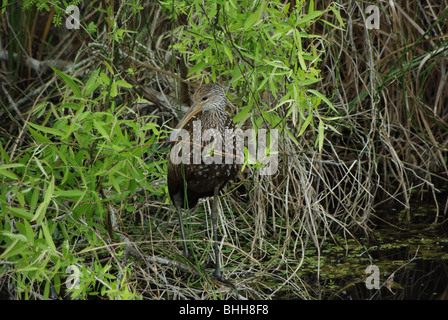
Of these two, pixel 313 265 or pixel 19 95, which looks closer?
pixel 313 265

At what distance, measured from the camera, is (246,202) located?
15.9ft

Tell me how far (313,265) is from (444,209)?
4.33ft

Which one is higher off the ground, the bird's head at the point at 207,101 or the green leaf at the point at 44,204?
the bird's head at the point at 207,101

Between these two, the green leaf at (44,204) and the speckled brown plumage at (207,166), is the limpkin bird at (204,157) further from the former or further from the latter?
the green leaf at (44,204)

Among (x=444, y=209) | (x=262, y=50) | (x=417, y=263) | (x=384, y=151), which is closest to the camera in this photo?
(x=262, y=50)

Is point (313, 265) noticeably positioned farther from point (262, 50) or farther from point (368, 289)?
point (262, 50)

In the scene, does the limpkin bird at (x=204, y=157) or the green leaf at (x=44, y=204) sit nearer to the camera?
the green leaf at (x=44, y=204)

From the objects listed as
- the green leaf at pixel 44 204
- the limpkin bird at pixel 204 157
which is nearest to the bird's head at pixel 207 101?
the limpkin bird at pixel 204 157

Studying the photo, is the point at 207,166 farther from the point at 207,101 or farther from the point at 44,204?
the point at 44,204

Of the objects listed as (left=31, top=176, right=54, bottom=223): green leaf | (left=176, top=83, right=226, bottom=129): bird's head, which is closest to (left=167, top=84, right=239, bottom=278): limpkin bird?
(left=176, top=83, right=226, bottom=129): bird's head

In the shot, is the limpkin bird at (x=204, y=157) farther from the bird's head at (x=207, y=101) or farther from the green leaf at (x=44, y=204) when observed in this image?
the green leaf at (x=44, y=204)

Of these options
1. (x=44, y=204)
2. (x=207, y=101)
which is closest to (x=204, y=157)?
(x=207, y=101)

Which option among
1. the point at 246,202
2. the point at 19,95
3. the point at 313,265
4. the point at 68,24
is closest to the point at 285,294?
the point at 313,265

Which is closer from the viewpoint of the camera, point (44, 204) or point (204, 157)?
point (44, 204)
